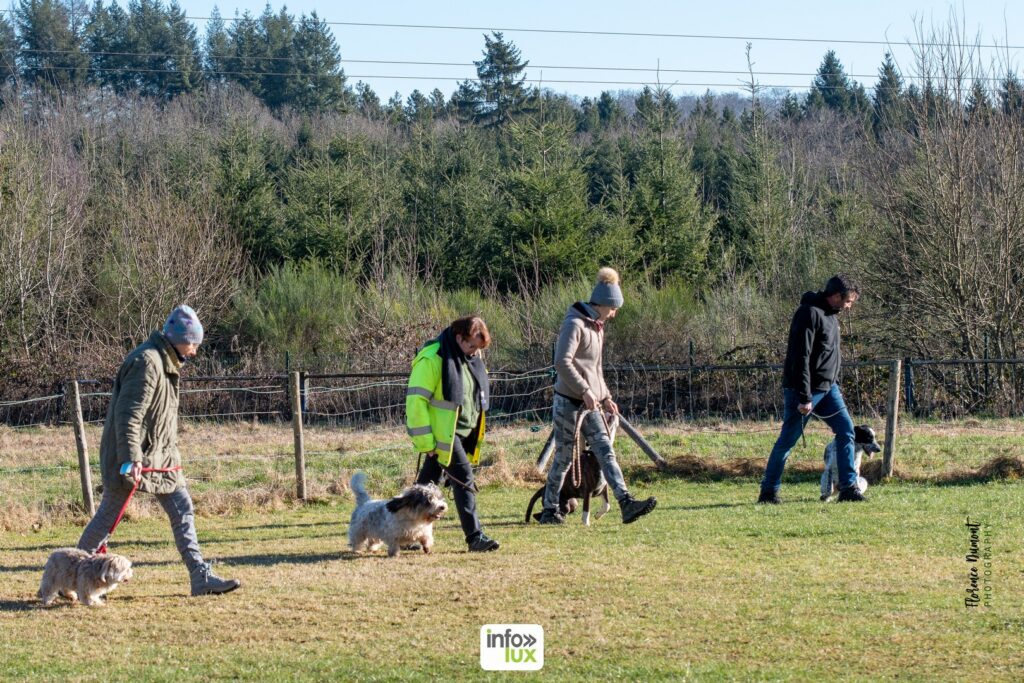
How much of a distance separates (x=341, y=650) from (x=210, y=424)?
14490 millimetres

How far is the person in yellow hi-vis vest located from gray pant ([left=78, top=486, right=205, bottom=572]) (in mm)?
1727

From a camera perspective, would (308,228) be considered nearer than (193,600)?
No

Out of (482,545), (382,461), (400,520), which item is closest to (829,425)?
(482,545)

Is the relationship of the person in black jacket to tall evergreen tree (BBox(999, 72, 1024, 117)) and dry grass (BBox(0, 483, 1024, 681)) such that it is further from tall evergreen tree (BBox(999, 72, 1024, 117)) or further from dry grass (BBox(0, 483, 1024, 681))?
tall evergreen tree (BBox(999, 72, 1024, 117))

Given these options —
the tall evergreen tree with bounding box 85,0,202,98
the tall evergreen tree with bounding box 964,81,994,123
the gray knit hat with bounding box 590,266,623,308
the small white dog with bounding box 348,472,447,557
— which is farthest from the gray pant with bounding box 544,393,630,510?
the tall evergreen tree with bounding box 85,0,202,98

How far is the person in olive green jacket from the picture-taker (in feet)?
20.3

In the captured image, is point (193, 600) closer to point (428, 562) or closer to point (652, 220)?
point (428, 562)

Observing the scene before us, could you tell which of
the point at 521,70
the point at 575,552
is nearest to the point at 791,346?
the point at 575,552

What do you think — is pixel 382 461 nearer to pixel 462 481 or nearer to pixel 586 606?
pixel 462 481

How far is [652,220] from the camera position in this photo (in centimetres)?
2886

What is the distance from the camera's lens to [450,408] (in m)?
7.65

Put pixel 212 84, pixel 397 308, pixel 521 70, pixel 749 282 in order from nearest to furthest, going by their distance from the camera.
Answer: pixel 397 308 < pixel 749 282 < pixel 521 70 < pixel 212 84

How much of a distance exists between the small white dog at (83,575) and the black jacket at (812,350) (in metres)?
5.51

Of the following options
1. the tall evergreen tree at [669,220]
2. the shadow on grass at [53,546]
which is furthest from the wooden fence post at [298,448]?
the tall evergreen tree at [669,220]
